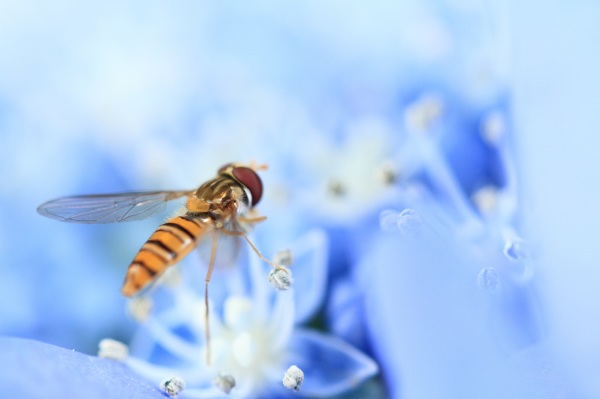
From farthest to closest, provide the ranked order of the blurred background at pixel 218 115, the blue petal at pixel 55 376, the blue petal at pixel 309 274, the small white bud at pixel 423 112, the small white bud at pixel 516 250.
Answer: the small white bud at pixel 423 112 < the blurred background at pixel 218 115 < the blue petal at pixel 309 274 < the small white bud at pixel 516 250 < the blue petal at pixel 55 376

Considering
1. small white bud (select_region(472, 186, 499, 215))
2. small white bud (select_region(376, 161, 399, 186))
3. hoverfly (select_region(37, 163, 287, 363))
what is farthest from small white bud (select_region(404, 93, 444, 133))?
hoverfly (select_region(37, 163, 287, 363))

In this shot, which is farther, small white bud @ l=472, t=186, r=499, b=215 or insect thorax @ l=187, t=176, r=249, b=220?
small white bud @ l=472, t=186, r=499, b=215

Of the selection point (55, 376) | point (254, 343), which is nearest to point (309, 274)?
point (254, 343)

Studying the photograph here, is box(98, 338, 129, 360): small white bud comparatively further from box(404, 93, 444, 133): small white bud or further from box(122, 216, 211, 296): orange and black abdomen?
box(404, 93, 444, 133): small white bud

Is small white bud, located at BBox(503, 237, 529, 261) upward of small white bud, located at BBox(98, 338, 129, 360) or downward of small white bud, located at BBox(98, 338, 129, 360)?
upward

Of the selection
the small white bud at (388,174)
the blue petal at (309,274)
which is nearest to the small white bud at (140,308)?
the blue petal at (309,274)

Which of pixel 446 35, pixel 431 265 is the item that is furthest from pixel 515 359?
pixel 446 35

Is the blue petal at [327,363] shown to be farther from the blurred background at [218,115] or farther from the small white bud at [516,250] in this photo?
the small white bud at [516,250]
